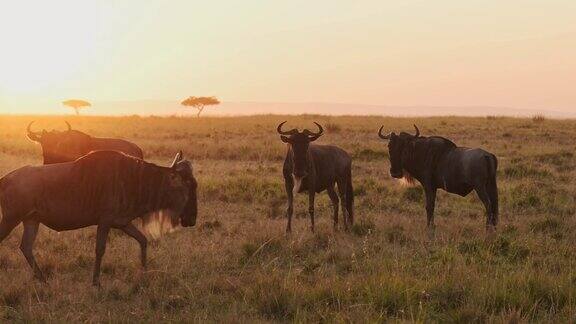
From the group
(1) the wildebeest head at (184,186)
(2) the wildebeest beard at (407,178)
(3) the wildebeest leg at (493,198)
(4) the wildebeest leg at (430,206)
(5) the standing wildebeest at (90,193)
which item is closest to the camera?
(5) the standing wildebeest at (90,193)

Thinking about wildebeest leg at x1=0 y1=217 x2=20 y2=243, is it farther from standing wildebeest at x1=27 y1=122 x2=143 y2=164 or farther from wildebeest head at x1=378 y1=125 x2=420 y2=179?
wildebeest head at x1=378 y1=125 x2=420 y2=179

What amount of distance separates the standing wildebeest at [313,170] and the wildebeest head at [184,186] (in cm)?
304

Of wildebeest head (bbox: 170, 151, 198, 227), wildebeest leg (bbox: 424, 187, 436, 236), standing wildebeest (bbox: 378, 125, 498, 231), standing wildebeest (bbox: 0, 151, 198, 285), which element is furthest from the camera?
wildebeest leg (bbox: 424, 187, 436, 236)

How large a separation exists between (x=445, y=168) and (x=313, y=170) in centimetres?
232

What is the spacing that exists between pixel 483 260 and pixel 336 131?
1129 inches

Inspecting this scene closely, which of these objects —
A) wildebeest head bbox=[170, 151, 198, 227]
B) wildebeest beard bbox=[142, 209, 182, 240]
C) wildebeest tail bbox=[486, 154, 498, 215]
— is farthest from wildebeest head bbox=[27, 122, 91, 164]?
wildebeest tail bbox=[486, 154, 498, 215]

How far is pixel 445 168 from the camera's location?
10531 mm

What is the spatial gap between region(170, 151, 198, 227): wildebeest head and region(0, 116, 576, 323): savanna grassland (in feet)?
2.52

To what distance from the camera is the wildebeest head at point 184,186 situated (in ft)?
24.1

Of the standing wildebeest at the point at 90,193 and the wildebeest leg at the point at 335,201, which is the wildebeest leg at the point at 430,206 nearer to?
the wildebeest leg at the point at 335,201

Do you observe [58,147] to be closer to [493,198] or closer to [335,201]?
[335,201]

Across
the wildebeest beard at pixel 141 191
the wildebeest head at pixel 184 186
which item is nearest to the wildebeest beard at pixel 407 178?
the wildebeest head at pixel 184 186

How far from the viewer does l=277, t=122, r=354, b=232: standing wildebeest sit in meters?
10.3

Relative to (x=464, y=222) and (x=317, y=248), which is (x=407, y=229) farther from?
(x=317, y=248)
